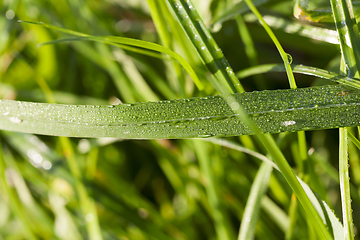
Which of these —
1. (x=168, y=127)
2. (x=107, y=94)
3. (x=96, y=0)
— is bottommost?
(x=168, y=127)

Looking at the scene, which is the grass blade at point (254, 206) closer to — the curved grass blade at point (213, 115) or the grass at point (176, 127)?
the grass at point (176, 127)

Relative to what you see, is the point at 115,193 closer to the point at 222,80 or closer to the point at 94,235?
the point at 94,235

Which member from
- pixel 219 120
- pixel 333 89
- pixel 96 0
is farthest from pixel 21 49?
pixel 333 89

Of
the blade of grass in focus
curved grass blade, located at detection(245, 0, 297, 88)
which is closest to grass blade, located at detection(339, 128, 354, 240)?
the blade of grass in focus

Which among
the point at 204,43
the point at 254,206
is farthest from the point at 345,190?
the point at 204,43

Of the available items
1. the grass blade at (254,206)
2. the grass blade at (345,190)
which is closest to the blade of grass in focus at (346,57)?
the grass blade at (345,190)

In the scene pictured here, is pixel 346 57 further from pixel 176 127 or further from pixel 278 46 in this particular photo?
pixel 176 127

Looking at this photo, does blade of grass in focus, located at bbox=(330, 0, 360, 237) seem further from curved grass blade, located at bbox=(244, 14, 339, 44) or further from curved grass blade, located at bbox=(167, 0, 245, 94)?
curved grass blade, located at bbox=(167, 0, 245, 94)
